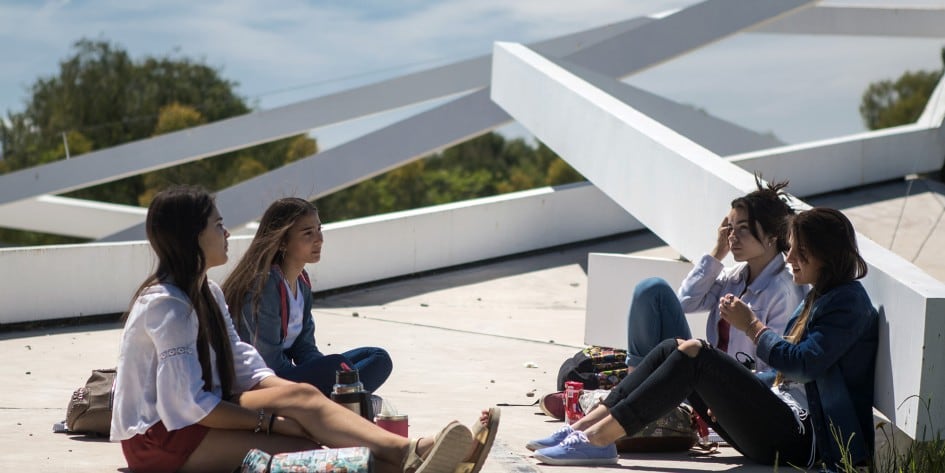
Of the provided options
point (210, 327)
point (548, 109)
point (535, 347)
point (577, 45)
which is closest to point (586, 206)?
point (548, 109)

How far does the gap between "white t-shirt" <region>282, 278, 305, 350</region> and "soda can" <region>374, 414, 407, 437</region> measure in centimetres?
75

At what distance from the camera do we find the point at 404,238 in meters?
11.0

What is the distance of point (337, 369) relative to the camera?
4609mm

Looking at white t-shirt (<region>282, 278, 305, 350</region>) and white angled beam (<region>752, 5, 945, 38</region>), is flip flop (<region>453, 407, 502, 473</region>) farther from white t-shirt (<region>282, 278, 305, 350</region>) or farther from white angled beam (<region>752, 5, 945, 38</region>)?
white angled beam (<region>752, 5, 945, 38</region>)

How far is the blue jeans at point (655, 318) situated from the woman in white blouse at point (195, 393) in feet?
4.98

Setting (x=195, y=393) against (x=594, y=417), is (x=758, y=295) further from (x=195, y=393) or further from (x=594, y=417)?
(x=195, y=393)

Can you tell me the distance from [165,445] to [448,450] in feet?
2.90

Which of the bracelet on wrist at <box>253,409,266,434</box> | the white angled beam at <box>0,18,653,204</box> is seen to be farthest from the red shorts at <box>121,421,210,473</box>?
the white angled beam at <box>0,18,653,204</box>

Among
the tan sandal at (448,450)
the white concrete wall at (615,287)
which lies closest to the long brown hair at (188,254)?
the tan sandal at (448,450)

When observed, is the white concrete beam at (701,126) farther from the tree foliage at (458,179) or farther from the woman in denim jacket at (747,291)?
the tree foliage at (458,179)

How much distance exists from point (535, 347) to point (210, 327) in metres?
4.24

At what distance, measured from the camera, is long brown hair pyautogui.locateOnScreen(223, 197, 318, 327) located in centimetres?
443

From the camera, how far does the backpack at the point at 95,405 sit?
14.7 ft

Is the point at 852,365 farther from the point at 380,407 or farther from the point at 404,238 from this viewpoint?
the point at 404,238
